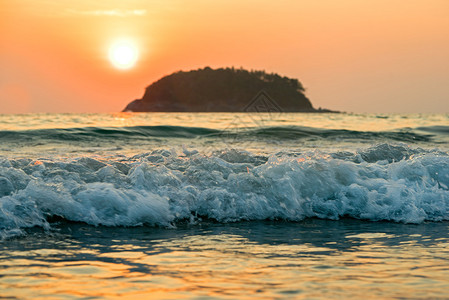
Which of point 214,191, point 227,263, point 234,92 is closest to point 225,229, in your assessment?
point 214,191

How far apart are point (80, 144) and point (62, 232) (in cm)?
983

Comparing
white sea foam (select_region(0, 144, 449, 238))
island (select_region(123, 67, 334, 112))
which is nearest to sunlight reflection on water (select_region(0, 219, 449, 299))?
white sea foam (select_region(0, 144, 449, 238))

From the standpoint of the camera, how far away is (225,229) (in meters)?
5.63

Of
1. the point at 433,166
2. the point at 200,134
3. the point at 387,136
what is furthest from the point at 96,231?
the point at 387,136

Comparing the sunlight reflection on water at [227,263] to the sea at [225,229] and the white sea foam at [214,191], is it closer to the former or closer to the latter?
the sea at [225,229]

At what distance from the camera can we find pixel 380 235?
5.44 metres

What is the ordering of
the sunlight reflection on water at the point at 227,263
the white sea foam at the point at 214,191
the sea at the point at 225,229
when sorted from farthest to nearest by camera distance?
the white sea foam at the point at 214,191
the sea at the point at 225,229
the sunlight reflection on water at the point at 227,263

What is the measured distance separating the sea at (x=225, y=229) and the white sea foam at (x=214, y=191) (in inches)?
0.7

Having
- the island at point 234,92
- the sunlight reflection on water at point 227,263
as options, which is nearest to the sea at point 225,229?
the sunlight reflection on water at point 227,263

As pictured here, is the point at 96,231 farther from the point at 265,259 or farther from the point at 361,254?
the point at 361,254

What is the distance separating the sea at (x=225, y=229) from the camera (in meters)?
3.59

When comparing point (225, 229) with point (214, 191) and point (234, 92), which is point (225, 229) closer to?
point (214, 191)

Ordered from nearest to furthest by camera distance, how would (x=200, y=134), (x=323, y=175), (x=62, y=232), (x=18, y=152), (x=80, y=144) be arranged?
(x=62, y=232) → (x=323, y=175) → (x=18, y=152) → (x=80, y=144) → (x=200, y=134)

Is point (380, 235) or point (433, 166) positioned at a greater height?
point (433, 166)
